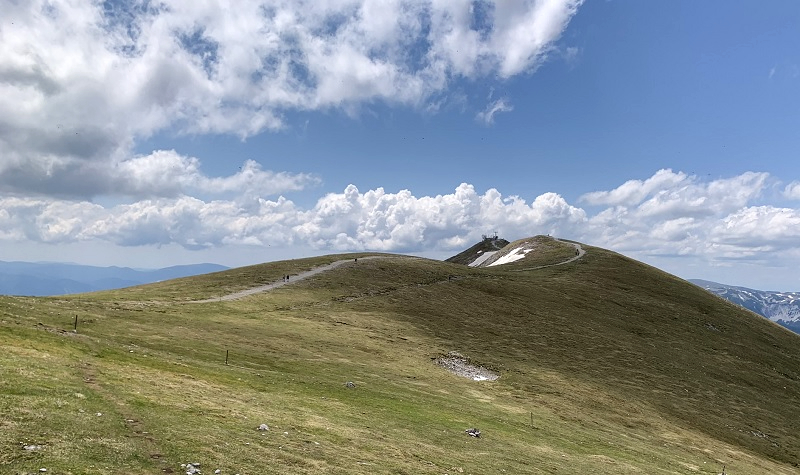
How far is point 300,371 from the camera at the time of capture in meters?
44.2

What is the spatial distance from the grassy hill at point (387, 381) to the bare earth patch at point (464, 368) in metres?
1.87

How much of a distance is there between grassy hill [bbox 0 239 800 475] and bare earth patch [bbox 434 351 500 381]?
1865 mm

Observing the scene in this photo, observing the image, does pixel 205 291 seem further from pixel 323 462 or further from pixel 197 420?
pixel 323 462

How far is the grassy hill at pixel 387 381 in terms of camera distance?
21891 mm

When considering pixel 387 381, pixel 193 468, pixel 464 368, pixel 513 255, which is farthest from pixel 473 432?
pixel 513 255

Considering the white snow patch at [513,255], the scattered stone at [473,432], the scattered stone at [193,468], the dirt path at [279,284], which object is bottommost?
the scattered stone at [473,432]

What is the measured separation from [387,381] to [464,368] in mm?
17732

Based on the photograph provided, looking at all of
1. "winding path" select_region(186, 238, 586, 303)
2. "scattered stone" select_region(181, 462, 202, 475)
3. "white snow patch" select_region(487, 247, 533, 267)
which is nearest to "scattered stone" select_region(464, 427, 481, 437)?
"scattered stone" select_region(181, 462, 202, 475)

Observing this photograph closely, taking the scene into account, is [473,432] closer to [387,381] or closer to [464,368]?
[387,381]

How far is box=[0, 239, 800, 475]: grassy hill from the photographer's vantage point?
21.9 m

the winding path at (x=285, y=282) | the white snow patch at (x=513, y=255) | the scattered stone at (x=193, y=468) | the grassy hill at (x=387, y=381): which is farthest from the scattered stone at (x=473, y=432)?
the white snow patch at (x=513, y=255)

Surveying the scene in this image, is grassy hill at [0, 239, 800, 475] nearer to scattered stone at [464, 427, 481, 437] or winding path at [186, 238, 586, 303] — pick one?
scattered stone at [464, 427, 481, 437]

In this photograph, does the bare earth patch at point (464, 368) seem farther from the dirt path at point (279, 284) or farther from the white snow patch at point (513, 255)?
the white snow patch at point (513, 255)

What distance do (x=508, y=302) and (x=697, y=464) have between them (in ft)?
182
